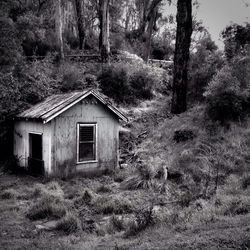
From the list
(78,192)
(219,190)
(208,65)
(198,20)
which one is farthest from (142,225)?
(198,20)

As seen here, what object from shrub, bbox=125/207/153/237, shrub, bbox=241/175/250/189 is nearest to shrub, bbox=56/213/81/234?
shrub, bbox=125/207/153/237

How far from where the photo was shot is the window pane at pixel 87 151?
1526cm

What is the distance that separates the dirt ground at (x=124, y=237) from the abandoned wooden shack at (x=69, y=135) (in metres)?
3.88

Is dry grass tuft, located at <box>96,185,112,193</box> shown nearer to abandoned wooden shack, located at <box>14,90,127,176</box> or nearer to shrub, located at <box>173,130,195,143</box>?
abandoned wooden shack, located at <box>14,90,127,176</box>

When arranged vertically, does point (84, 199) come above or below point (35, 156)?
below

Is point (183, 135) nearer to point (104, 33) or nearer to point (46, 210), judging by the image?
point (46, 210)

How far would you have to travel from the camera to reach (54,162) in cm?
1413

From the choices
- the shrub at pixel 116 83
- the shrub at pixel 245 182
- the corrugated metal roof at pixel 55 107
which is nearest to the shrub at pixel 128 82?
the shrub at pixel 116 83

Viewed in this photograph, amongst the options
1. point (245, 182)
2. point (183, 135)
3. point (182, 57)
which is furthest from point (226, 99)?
point (245, 182)

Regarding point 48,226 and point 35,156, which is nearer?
point 48,226

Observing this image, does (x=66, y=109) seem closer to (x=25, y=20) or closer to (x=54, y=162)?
(x=54, y=162)

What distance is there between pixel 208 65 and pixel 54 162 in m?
10.8

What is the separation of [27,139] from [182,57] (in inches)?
364

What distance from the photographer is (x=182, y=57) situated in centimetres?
1944
